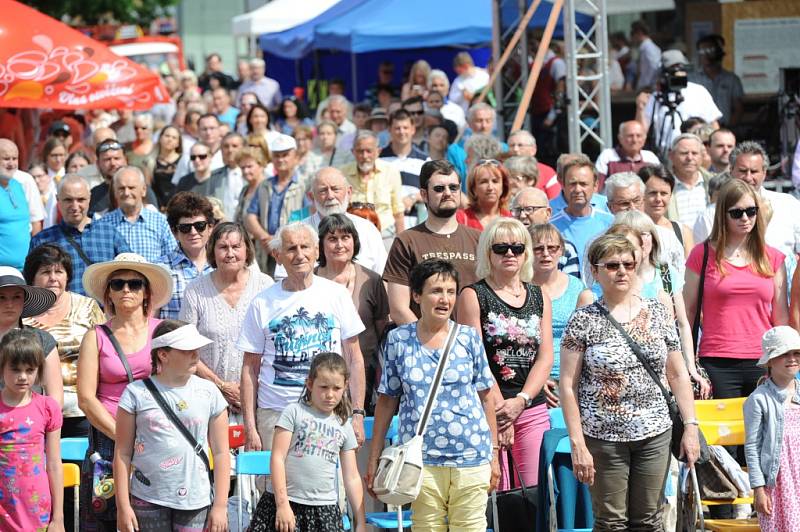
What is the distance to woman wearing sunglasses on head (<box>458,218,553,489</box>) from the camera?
6656 millimetres

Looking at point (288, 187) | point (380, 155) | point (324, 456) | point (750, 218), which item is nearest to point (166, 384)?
point (324, 456)

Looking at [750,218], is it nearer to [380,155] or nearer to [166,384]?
[166,384]

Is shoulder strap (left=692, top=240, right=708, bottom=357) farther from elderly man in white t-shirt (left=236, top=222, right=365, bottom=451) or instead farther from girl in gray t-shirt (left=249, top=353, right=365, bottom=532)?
girl in gray t-shirt (left=249, top=353, right=365, bottom=532)

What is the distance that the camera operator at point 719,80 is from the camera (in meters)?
14.2

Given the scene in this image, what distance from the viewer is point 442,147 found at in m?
11.5

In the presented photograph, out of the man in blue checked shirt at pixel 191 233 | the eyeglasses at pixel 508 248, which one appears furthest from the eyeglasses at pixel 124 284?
the eyeglasses at pixel 508 248

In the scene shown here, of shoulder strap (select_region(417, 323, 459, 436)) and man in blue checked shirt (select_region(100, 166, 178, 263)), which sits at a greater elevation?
man in blue checked shirt (select_region(100, 166, 178, 263))

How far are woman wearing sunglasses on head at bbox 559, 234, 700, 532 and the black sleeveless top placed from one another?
50 cm

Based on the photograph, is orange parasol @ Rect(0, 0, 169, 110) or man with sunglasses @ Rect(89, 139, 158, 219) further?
orange parasol @ Rect(0, 0, 169, 110)

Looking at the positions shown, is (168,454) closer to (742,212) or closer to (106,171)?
(742,212)

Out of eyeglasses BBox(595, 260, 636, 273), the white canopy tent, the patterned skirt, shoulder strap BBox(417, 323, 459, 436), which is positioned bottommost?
the patterned skirt

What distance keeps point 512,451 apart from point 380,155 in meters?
5.00

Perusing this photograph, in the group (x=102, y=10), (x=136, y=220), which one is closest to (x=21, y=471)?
(x=136, y=220)

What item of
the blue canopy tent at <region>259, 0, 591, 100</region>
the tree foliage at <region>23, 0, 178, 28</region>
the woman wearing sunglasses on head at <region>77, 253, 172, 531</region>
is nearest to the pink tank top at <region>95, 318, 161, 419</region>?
the woman wearing sunglasses on head at <region>77, 253, 172, 531</region>
